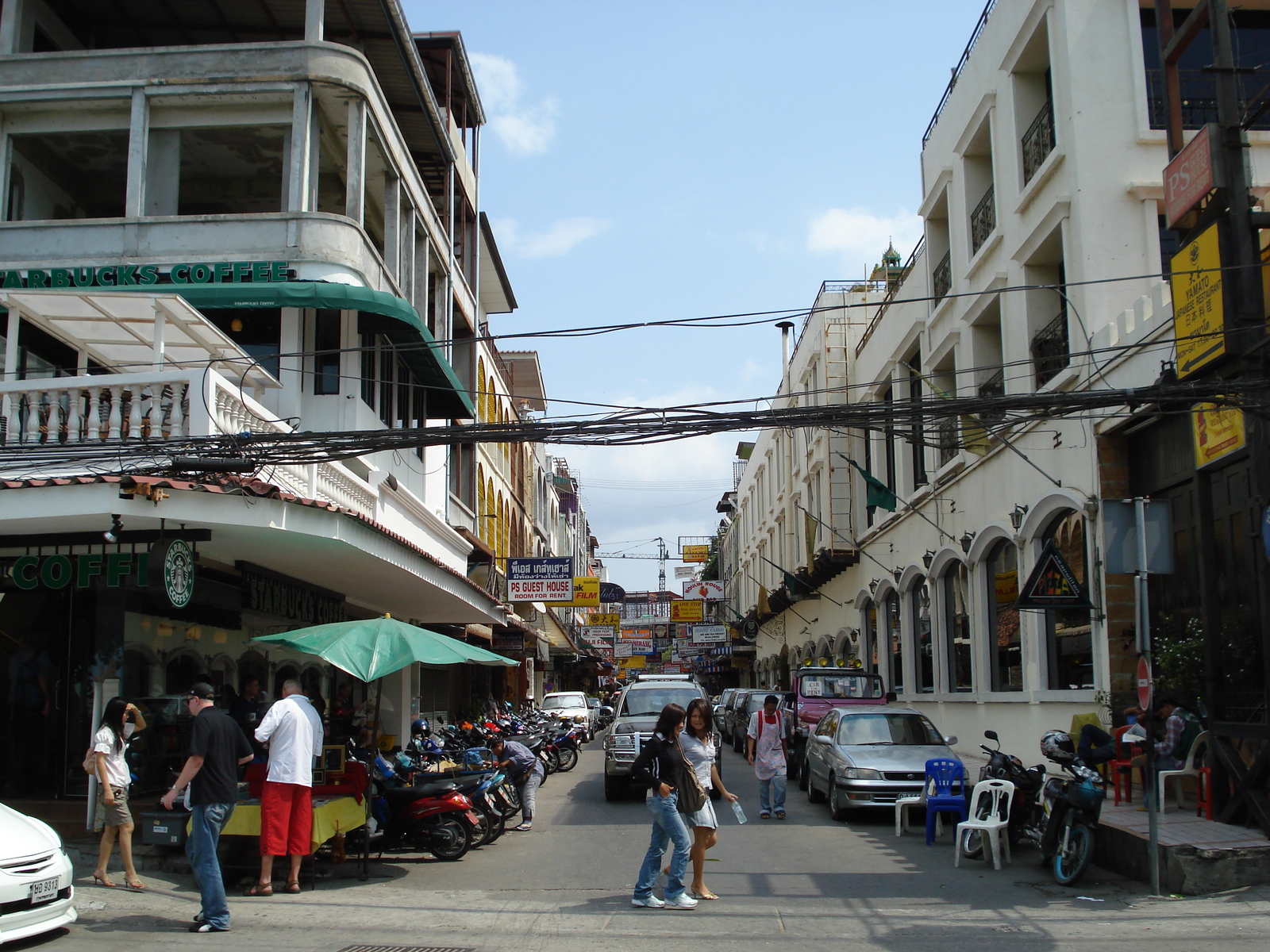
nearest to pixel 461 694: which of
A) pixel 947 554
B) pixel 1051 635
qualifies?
pixel 947 554

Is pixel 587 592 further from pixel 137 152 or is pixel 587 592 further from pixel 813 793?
pixel 137 152

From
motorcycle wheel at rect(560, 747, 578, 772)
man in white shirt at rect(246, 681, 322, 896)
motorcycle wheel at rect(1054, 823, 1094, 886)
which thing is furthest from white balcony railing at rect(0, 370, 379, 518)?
motorcycle wheel at rect(560, 747, 578, 772)

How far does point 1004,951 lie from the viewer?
766 cm

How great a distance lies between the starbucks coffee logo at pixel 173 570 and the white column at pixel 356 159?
283 inches

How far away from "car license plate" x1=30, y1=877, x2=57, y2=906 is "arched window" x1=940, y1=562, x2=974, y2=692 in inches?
704

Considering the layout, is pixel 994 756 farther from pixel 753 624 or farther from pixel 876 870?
pixel 753 624

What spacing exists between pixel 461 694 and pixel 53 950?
83.3 ft

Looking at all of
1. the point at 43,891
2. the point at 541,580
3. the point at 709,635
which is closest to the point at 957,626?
the point at 541,580

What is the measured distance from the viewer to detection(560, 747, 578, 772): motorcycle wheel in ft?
78.0

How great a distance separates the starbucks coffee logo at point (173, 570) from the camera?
10.4 meters

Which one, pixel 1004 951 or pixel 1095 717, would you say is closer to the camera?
pixel 1004 951

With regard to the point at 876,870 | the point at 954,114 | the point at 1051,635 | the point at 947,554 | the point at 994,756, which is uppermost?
the point at 954,114

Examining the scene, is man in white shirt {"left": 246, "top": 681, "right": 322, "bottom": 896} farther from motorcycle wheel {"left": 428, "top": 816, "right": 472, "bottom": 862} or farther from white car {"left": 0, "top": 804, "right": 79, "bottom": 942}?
motorcycle wheel {"left": 428, "top": 816, "right": 472, "bottom": 862}

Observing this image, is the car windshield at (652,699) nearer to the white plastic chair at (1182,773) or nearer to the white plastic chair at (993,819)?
the white plastic chair at (993,819)
